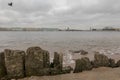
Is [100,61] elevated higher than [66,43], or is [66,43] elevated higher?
[100,61]

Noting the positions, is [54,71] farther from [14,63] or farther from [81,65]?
[14,63]

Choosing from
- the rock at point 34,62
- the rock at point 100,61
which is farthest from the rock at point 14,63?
the rock at point 100,61

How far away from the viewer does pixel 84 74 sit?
9.71m

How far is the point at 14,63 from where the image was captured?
30.3 feet

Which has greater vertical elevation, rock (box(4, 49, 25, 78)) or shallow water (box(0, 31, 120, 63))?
rock (box(4, 49, 25, 78))

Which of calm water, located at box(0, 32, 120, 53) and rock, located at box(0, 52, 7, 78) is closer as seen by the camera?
rock, located at box(0, 52, 7, 78)

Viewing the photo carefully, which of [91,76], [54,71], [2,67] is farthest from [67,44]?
[2,67]

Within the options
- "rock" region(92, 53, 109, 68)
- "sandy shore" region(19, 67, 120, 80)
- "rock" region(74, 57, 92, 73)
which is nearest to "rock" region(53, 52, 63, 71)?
"sandy shore" region(19, 67, 120, 80)

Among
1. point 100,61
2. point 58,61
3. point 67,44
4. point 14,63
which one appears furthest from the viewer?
point 67,44

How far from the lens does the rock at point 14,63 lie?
9.17 meters

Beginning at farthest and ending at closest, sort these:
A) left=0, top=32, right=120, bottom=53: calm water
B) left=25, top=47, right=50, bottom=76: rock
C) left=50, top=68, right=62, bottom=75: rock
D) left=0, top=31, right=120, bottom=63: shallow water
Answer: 1. left=0, top=32, right=120, bottom=53: calm water
2. left=0, top=31, right=120, bottom=63: shallow water
3. left=50, top=68, right=62, bottom=75: rock
4. left=25, top=47, right=50, bottom=76: rock

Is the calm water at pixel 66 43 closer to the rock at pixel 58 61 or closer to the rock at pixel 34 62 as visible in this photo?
the rock at pixel 58 61

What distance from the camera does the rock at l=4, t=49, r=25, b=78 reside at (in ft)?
30.1

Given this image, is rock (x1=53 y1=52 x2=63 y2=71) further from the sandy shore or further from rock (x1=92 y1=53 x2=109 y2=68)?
rock (x1=92 y1=53 x2=109 y2=68)
